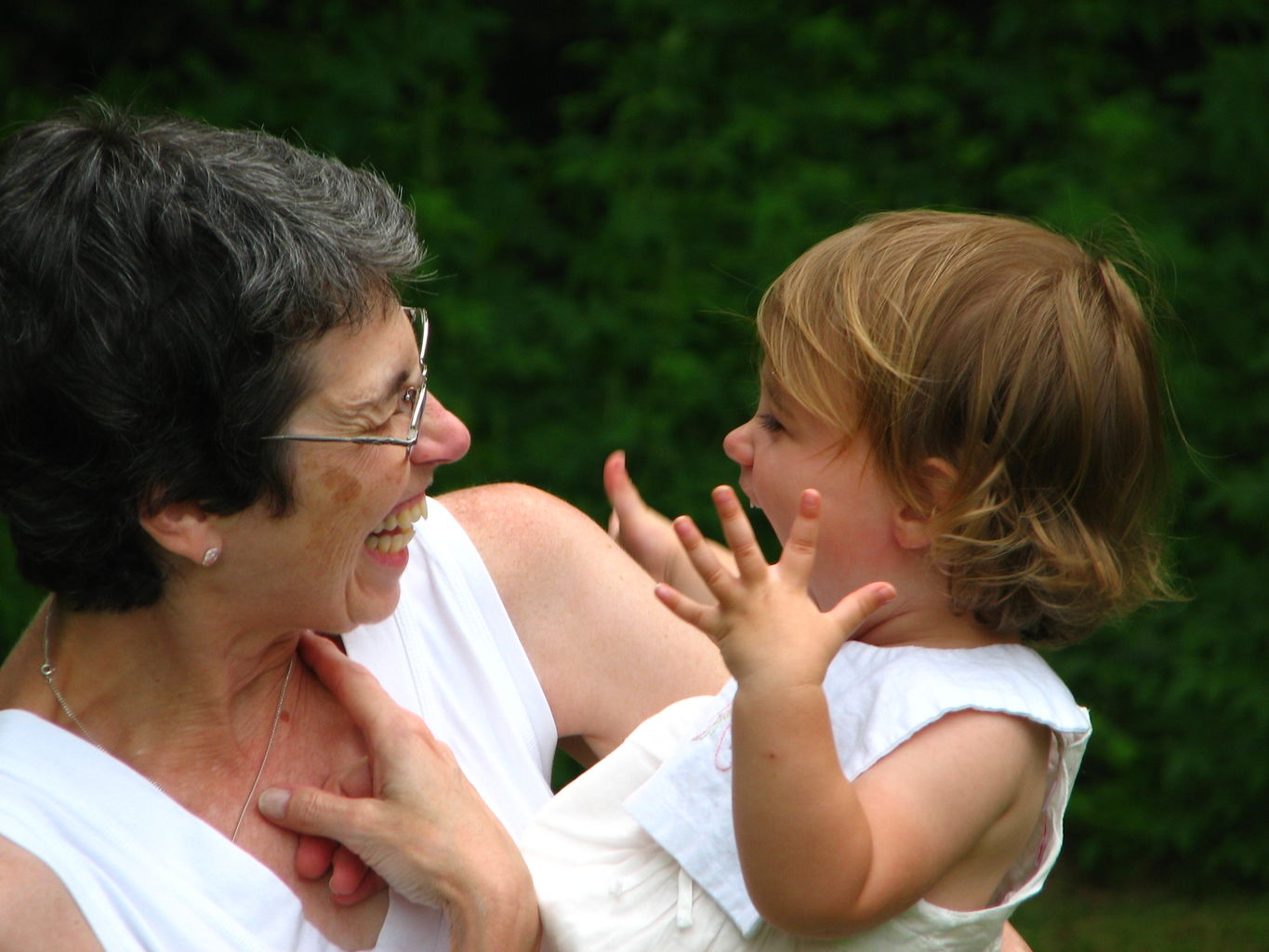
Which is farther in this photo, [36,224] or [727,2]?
[727,2]

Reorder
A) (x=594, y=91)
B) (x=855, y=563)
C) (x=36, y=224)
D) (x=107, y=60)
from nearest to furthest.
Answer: (x=36, y=224) → (x=855, y=563) → (x=107, y=60) → (x=594, y=91)

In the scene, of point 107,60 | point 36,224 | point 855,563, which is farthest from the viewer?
point 107,60

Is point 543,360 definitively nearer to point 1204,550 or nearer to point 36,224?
point 1204,550

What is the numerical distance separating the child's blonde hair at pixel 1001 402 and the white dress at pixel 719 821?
13cm

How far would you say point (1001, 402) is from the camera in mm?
1810

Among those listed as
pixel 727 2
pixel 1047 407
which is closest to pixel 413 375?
pixel 1047 407

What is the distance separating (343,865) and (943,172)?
13.0 ft

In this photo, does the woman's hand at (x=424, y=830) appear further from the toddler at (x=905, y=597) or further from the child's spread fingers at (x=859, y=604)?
the child's spread fingers at (x=859, y=604)

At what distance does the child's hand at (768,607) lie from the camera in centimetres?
162

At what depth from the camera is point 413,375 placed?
1995 millimetres

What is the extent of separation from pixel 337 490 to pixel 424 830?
44 centimetres

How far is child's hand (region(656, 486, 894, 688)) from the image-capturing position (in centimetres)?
162

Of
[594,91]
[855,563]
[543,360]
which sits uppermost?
[855,563]

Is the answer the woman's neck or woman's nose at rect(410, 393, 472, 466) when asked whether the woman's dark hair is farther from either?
woman's nose at rect(410, 393, 472, 466)
